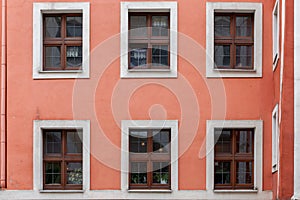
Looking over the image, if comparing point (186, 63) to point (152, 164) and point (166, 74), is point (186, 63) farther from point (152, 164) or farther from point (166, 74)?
point (152, 164)

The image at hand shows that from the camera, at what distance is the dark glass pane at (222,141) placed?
19016mm

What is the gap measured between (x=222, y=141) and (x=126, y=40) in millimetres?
3345

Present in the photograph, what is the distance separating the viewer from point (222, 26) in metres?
19.3

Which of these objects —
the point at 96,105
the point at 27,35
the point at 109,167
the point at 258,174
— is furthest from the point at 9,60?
the point at 258,174

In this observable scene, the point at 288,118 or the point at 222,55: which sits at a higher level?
A: the point at 222,55

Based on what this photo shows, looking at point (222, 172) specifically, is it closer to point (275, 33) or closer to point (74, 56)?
point (275, 33)

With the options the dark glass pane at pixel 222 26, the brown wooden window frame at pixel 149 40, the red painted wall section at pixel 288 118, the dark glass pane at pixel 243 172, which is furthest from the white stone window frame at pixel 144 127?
the red painted wall section at pixel 288 118

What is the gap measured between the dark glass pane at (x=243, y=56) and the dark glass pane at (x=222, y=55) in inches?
9.6

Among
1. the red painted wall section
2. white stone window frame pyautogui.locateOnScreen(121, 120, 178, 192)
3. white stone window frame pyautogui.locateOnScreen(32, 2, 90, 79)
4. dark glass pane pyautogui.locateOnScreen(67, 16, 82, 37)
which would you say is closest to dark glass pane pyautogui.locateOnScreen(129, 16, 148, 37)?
white stone window frame pyautogui.locateOnScreen(32, 2, 90, 79)

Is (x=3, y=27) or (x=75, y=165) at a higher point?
(x=3, y=27)

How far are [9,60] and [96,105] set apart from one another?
239cm

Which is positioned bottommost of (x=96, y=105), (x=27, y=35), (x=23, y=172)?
(x=23, y=172)

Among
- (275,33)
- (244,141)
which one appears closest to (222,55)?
(275,33)

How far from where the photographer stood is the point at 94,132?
747 inches
